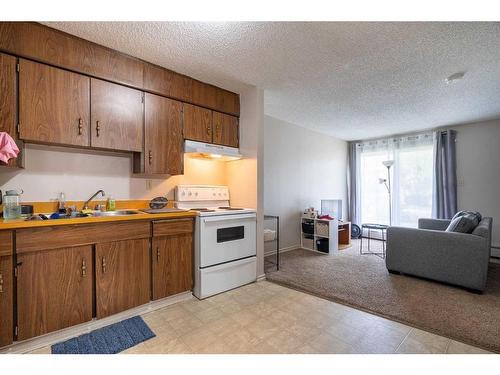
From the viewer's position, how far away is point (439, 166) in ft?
14.6

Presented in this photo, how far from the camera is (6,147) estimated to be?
1.57m

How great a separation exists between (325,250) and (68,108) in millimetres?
4016

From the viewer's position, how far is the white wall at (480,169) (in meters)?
4.03

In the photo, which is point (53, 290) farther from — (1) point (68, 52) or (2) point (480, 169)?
(2) point (480, 169)

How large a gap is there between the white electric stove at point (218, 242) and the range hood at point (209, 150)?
0.42 m

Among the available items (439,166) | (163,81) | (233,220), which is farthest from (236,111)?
(439,166)

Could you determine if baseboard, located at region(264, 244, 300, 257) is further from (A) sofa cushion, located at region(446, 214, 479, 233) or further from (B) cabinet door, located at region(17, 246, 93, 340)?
(B) cabinet door, located at region(17, 246, 93, 340)

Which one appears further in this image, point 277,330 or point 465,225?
point 465,225

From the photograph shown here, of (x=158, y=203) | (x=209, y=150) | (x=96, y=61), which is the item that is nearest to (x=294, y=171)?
(x=209, y=150)

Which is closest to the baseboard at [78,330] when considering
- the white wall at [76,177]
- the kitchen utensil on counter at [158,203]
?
the kitchen utensil on counter at [158,203]

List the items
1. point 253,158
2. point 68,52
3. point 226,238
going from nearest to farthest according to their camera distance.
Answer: point 68,52, point 226,238, point 253,158

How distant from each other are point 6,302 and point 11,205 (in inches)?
27.7

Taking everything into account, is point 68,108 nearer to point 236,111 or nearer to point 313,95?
point 236,111

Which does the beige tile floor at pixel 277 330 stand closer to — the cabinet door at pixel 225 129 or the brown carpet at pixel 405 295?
the brown carpet at pixel 405 295
